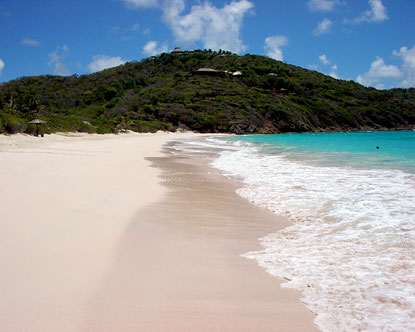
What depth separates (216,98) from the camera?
7144cm

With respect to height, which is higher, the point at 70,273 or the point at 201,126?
the point at 201,126

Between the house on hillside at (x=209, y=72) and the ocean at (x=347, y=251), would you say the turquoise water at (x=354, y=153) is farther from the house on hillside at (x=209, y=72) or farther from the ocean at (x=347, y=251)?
the house on hillside at (x=209, y=72)

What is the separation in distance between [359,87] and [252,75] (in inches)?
1379

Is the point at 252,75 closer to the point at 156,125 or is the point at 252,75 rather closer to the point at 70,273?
the point at 156,125

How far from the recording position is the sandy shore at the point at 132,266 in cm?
238

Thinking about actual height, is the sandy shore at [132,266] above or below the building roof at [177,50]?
below

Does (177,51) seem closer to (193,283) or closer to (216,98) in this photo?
(216,98)

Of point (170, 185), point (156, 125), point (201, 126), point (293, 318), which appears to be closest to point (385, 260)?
point (293, 318)

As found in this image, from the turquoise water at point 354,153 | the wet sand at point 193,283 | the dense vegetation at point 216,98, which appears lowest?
the wet sand at point 193,283

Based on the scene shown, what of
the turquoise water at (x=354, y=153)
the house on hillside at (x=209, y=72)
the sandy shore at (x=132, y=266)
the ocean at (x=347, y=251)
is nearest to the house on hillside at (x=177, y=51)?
the house on hillside at (x=209, y=72)

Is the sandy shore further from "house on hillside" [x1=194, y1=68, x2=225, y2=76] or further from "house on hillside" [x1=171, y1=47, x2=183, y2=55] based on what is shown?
"house on hillside" [x1=171, y1=47, x2=183, y2=55]

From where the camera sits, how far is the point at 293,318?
8.05 ft

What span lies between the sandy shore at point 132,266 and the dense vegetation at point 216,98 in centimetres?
3622

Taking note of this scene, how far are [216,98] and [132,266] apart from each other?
69898mm
